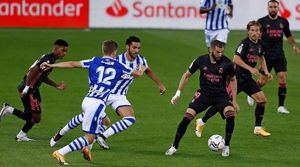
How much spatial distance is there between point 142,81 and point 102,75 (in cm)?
1150

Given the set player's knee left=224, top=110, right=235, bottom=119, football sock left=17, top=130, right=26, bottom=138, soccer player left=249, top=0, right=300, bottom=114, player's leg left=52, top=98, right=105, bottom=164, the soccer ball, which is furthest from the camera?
soccer player left=249, top=0, right=300, bottom=114

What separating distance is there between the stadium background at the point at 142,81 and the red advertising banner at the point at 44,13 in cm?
4

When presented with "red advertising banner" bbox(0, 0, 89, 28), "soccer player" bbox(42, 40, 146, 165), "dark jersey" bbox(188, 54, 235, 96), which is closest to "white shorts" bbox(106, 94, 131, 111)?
"soccer player" bbox(42, 40, 146, 165)

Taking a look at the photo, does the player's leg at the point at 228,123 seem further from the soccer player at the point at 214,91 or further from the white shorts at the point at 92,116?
the white shorts at the point at 92,116

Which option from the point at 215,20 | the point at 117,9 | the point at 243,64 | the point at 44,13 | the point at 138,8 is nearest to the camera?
the point at 243,64

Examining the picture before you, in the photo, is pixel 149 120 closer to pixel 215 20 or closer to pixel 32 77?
pixel 32 77

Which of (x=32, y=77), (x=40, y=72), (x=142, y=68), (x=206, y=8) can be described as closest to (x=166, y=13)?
(x=206, y=8)

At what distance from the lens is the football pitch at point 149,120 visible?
17828 mm

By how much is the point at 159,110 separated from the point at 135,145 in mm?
4598

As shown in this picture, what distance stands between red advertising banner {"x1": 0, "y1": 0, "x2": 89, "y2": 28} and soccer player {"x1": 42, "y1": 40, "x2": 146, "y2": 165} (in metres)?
20.9

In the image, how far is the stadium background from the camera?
1819 cm

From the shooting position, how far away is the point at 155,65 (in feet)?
104

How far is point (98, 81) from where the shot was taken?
→ 56.8 ft

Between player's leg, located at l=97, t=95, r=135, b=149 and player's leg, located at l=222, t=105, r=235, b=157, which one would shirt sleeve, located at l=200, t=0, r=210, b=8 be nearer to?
player's leg, located at l=97, t=95, r=135, b=149
